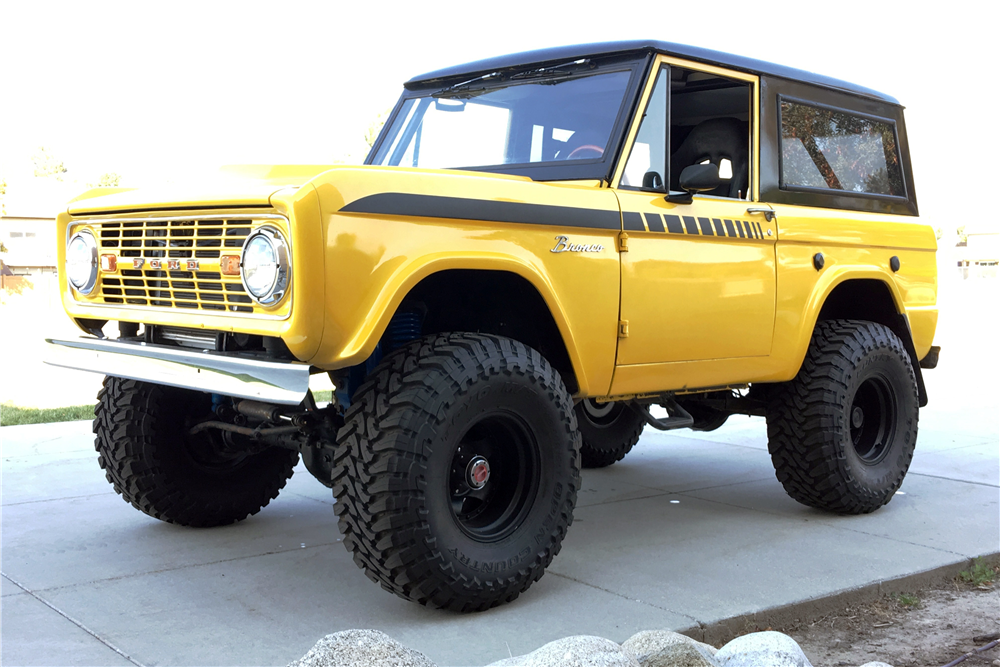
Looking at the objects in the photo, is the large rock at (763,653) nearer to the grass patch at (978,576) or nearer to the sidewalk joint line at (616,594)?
the sidewalk joint line at (616,594)

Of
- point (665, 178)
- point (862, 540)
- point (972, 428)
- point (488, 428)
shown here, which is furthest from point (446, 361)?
point (972, 428)

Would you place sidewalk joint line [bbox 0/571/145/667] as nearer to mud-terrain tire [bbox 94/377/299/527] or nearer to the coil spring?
mud-terrain tire [bbox 94/377/299/527]

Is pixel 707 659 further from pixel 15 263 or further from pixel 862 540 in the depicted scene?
pixel 15 263

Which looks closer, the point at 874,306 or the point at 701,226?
the point at 701,226

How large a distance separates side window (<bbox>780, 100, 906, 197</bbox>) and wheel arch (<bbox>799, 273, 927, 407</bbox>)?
0.56 meters

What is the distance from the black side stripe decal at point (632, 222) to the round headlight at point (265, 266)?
157cm

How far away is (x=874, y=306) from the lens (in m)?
5.71

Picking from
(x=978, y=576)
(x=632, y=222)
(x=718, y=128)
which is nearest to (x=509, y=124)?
(x=632, y=222)

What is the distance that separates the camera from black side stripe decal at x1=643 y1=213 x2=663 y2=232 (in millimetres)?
4234

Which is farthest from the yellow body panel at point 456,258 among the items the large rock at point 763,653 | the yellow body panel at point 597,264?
the large rock at point 763,653

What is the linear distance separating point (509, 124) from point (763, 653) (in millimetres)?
2818

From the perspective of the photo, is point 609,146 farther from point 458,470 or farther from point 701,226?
point 458,470

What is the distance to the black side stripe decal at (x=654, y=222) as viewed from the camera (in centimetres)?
423

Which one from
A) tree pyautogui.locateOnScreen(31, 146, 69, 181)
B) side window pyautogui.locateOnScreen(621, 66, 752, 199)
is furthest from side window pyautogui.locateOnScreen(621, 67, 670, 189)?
tree pyautogui.locateOnScreen(31, 146, 69, 181)
